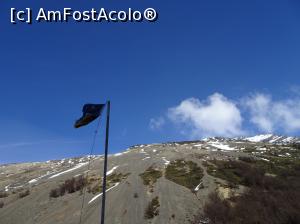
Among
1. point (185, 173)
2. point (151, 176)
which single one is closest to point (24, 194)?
point (151, 176)

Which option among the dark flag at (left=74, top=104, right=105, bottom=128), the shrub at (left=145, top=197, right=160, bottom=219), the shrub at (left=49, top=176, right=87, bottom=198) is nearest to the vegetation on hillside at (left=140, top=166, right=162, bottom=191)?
the shrub at (left=145, top=197, right=160, bottom=219)

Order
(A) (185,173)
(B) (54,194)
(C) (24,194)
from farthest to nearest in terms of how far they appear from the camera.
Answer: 1. (C) (24,194)
2. (A) (185,173)
3. (B) (54,194)

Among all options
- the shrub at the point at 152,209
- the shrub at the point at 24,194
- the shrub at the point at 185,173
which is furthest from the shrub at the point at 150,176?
the shrub at the point at 24,194

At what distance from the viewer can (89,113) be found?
22.5 metres

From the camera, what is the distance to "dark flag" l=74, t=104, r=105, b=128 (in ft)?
73.8

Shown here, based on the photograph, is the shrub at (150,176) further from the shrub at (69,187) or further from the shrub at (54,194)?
the shrub at (54,194)

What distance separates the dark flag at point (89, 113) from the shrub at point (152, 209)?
3789 cm

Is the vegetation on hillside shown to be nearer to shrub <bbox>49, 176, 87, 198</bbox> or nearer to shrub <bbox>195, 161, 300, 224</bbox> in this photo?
shrub <bbox>49, 176, 87, 198</bbox>

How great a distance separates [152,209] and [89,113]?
133 feet

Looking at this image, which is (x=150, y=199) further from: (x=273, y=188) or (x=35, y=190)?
(x=35, y=190)

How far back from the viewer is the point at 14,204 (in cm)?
7806

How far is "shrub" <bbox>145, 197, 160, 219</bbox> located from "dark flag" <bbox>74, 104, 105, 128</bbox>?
3789 centimetres

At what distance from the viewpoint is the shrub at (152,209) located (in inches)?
2278

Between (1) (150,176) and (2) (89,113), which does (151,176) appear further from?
(2) (89,113)
